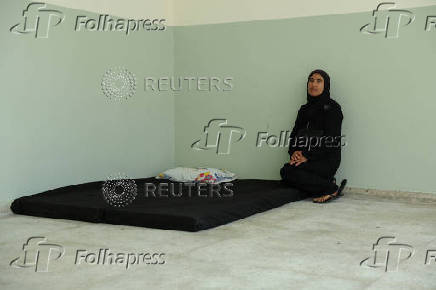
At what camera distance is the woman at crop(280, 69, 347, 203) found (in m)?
5.77

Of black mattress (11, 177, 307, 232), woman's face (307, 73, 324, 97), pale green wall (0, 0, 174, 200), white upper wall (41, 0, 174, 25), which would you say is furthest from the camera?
woman's face (307, 73, 324, 97)

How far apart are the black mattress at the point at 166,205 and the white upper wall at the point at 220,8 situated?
5.59ft

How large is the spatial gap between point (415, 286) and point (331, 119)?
2.95 m

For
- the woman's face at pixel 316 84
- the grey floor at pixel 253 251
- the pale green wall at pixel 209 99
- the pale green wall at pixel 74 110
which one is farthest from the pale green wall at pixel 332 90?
the grey floor at pixel 253 251

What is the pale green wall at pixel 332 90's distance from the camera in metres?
5.76

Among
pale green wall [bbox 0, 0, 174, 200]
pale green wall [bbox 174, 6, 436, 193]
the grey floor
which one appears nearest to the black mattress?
the grey floor

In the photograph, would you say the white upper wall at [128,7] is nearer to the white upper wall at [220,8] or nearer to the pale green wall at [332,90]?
the white upper wall at [220,8]

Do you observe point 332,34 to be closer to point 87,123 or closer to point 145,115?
point 145,115

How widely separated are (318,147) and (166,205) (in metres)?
1.75

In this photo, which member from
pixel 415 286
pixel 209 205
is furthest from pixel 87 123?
pixel 415 286

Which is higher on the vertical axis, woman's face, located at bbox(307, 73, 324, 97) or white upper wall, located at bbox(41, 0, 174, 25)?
white upper wall, located at bbox(41, 0, 174, 25)

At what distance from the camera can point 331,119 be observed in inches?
231

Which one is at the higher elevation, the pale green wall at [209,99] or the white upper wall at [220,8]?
the white upper wall at [220,8]

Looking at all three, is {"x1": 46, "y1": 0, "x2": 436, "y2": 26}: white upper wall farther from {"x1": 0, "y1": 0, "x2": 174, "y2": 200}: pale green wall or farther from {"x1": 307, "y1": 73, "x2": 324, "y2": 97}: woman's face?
{"x1": 307, "y1": 73, "x2": 324, "y2": 97}: woman's face
